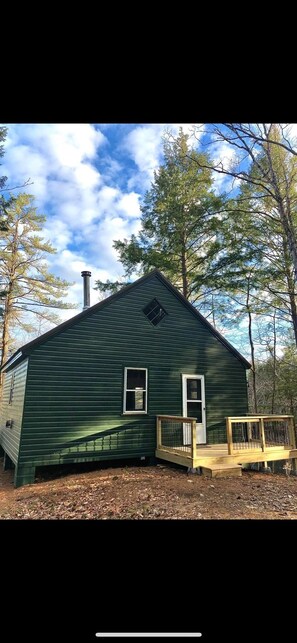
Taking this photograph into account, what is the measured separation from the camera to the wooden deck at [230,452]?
5.62 m

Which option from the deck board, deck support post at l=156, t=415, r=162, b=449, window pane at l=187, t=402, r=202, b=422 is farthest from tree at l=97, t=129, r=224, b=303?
the deck board

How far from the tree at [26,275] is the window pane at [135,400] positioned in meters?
8.74

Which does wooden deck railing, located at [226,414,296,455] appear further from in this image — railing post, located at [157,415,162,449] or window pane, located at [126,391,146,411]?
window pane, located at [126,391,146,411]

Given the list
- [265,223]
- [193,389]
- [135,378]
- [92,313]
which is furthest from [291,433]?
[265,223]

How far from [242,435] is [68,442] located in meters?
4.27

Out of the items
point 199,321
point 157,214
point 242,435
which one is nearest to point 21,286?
point 157,214

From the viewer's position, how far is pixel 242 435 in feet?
25.8

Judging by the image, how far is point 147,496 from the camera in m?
4.52

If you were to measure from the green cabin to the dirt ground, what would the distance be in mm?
505

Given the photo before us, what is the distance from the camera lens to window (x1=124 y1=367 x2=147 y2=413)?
22.0ft

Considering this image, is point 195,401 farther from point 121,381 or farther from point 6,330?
point 6,330

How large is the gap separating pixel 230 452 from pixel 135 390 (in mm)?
2182
